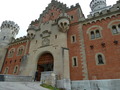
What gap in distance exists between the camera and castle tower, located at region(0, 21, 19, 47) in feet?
97.5

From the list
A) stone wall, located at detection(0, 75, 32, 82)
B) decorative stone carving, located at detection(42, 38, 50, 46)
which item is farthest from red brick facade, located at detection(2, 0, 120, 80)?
stone wall, located at detection(0, 75, 32, 82)

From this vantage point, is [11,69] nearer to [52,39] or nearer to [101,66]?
[52,39]

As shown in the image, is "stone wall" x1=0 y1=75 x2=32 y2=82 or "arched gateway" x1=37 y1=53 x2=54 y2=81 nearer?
"stone wall" x1=0 y1=75 x2=32 y2=82

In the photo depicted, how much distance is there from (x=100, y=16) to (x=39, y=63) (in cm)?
1571

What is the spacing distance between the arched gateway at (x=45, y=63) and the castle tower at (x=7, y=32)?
53.8 ft

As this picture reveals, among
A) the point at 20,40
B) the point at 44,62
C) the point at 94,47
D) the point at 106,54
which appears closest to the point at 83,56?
the point at 94,47

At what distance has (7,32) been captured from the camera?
31.0 meters

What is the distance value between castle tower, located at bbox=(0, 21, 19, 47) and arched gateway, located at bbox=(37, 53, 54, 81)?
1639cm

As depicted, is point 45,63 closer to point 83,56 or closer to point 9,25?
point 83,56

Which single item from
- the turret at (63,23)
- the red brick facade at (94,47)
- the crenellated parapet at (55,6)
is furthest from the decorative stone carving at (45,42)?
the crenellated parapet at (55,6)

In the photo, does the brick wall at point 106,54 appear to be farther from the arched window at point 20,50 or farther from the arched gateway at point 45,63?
the arched window at point 20,50

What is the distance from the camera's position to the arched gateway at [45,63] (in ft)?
63.5

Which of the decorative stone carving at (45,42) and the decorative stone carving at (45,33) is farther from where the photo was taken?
the decorative stone carving at (45,33)

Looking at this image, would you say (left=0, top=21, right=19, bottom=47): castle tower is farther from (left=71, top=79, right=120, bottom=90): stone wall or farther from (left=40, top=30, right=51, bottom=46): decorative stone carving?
A: (left=71, top=79, right=120, bottom=90): stone wall
